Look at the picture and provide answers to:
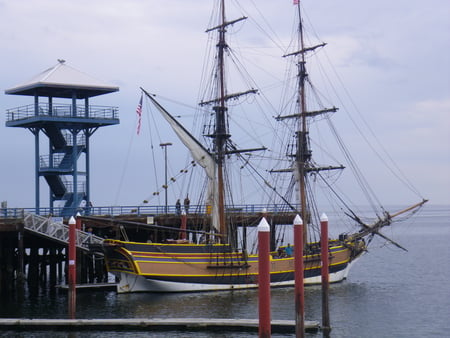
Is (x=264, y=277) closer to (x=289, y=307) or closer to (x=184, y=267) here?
(x=289, y=307)

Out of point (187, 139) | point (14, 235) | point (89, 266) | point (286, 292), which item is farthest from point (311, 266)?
point (14, 235)

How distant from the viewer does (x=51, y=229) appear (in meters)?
44.3

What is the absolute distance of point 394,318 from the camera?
124ft

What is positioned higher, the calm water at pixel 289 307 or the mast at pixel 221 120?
the mast at pixel 221 120

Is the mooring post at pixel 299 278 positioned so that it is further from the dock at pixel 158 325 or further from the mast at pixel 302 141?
the mast at pixel 302 141

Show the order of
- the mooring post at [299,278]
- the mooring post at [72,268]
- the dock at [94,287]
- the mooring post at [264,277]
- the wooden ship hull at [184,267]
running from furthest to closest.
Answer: the dock at [94,287] → the wooden ship hull at [184,267] → the mooring post at [72,268] → the mooring post at [299,278] → the mooring post at [264,277]

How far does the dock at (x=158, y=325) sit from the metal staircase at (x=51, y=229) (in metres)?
11.8

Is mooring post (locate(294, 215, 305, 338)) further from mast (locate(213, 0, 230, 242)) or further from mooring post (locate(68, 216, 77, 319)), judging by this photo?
mast (locate(213, 0, 230, 242))

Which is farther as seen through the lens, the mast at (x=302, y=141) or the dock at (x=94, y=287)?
the mast at (x=302, y=141)

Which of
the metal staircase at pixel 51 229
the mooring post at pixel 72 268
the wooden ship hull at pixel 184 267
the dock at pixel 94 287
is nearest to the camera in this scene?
the mooring post at pixel 72 268

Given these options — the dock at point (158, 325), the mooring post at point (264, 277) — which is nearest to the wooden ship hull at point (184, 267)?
the dock at point (158, 325)

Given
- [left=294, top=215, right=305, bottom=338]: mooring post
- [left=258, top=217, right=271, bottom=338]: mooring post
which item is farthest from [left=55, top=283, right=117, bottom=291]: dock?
[left=258, top=217, right=271, bottom=338]: mooring post

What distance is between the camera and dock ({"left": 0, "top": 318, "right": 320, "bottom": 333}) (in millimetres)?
30906

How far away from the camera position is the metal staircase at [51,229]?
43500 millimetres
